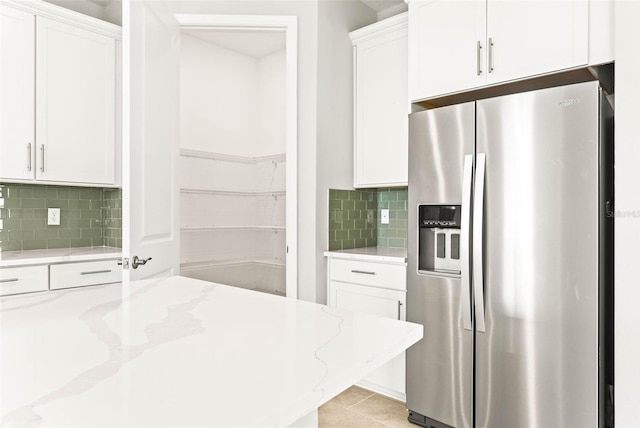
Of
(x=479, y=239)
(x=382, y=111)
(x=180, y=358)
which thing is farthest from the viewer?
(x=382, y=111)

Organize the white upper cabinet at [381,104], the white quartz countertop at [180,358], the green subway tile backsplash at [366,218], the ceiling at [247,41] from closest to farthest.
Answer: the white quartz countertop at [180,358]
the white upper cabinet at [381,104]
the green subway tile backsplash at [366,218]
the ceiling at [247,41]

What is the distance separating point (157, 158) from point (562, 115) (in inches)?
77.2

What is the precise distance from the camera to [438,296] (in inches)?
86.7

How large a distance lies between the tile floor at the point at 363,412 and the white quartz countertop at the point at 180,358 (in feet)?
5.08

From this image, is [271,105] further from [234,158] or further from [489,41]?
[489,41]

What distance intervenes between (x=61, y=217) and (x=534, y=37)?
327cm

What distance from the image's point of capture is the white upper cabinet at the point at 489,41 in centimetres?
197

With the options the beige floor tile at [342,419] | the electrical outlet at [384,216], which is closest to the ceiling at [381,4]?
the electrical outlet at [384,216]

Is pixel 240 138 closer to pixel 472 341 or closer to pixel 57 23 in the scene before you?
pixel 57 23

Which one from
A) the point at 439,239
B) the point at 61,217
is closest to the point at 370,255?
the point at 439,239

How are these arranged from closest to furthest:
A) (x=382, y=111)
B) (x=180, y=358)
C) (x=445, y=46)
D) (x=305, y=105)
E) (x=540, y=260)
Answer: (x=180, y=358), (x=540, y=260), (x=445, y=46), (x=305, y=105), (x=382, y=111)

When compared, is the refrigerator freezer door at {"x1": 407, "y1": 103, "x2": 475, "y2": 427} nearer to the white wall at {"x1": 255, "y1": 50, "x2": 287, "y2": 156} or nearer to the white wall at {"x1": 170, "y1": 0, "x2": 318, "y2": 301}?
the white wall at {"x1": 170, "y1": 0, "x2": 318, "y2": 301}
